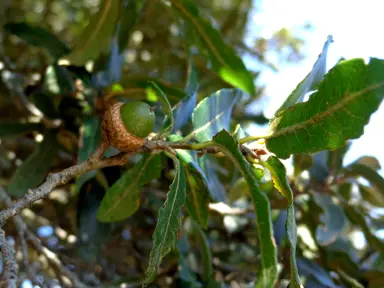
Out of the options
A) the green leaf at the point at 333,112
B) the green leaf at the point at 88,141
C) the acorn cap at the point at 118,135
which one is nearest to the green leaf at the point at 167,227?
the acorn cap at the point at 118,135

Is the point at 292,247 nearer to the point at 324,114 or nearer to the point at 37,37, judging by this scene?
the point at 324,114

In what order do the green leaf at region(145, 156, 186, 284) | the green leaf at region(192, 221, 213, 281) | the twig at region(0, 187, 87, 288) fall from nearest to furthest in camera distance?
Result: 1. the green leaf at region(145, 156, 186, 284)
2. the twig at region(0, 187, 87, 288)
3. the green leaf at region(192, 221, 213, 281)

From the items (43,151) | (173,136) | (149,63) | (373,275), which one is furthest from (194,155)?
(149,63)

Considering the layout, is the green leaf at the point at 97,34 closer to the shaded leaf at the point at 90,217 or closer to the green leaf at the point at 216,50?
the green leaf at the point at 216,50

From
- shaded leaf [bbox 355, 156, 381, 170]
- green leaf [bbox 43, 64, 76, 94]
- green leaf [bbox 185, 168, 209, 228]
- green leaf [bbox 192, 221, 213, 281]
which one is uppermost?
shaded leaf [bbox 355, 156, 381, 170]

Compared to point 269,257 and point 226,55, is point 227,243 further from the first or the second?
point 269,257

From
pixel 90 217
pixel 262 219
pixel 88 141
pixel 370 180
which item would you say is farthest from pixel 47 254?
pixel 370 180

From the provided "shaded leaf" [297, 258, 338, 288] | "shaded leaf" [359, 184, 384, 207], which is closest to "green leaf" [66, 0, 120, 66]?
"shaded leaf" [297, 258, 338, 288]

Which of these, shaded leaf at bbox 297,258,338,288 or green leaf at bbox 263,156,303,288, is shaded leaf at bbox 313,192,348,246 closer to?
shaded leaf at bbox 297,258,338,288
